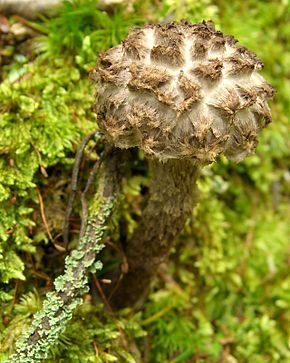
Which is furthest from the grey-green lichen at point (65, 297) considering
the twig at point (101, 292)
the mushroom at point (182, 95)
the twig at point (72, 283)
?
the mushroom at point (182, 95)

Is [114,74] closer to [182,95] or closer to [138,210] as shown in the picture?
[182,95]

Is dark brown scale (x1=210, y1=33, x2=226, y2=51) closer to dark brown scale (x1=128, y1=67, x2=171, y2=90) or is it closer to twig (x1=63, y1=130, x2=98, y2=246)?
dark brown scale (x1=128, y1=67, x2=171, y2=90)

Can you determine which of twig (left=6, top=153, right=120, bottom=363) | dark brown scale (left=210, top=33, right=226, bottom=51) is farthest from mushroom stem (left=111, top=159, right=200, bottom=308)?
dark brown scale (left=210, top=33, right=226, bottom=51)

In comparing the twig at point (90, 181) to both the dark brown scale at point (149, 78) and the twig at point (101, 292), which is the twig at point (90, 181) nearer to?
the twig at point (101, 292)

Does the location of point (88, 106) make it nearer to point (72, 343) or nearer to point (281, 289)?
point (72, 343)

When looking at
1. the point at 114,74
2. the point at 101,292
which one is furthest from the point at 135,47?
the point at 101,292

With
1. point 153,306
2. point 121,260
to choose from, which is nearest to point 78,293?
point 121,260
